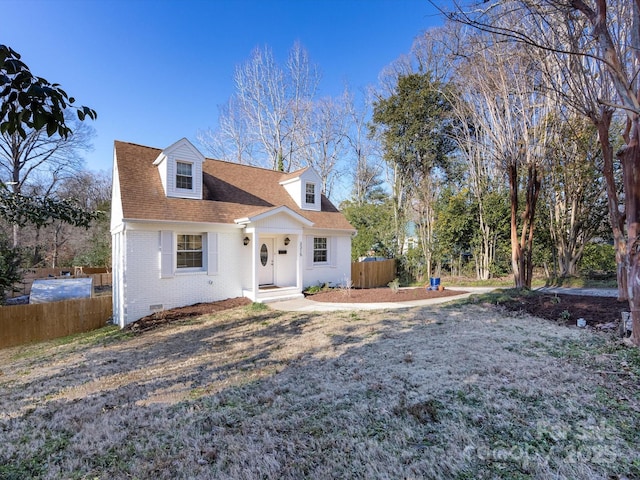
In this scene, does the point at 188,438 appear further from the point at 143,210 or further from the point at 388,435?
the point at 143,210

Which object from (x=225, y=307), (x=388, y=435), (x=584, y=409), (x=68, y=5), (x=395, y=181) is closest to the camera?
(x=388, y=435)

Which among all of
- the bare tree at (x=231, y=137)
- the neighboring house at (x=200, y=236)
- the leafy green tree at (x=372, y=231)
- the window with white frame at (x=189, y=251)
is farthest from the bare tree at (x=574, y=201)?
the bare tree at (x=231, y=137)

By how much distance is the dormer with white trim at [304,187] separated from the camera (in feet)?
45.2

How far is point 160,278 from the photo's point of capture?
9633 mm

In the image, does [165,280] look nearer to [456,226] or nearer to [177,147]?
[177,147]

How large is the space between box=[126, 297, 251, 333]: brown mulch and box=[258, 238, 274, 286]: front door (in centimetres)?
153

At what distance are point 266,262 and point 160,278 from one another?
3.92 meters

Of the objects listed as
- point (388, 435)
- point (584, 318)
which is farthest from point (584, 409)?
point (584, 318)

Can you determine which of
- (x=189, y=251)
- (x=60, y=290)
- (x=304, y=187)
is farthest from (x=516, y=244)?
(x=60, y=290)

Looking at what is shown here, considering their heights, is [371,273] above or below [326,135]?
below

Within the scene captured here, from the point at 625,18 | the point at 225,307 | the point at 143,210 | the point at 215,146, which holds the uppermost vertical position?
the point at 215,146

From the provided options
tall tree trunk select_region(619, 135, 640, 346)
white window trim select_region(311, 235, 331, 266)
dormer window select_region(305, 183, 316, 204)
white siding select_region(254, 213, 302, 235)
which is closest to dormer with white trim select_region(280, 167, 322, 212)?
dormer window select_region(305, 183, 316, 204)

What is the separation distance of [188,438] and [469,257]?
16112 millimetres

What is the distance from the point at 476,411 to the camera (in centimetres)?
301
